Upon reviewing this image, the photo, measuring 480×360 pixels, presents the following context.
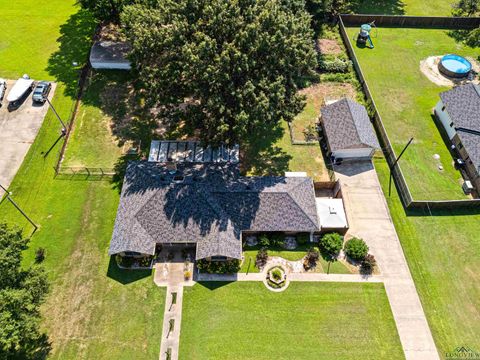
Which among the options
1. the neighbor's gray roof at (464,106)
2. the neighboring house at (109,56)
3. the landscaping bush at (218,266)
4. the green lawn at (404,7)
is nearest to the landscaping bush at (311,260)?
the landscaping bush at (218,266)

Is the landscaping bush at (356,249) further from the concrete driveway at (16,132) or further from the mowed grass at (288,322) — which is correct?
the concrete driveway at (16,132)

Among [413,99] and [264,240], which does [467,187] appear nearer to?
[413,99]

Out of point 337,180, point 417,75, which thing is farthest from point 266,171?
point 417,75

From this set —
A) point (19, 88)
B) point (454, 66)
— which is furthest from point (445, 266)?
point (19, 88)

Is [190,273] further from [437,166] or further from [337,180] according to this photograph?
[437,166]

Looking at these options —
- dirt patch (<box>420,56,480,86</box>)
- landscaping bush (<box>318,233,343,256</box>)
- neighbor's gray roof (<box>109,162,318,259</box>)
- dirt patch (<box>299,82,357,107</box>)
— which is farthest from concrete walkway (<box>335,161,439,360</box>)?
dirt patch (<box>420,56,480,86</box>)
